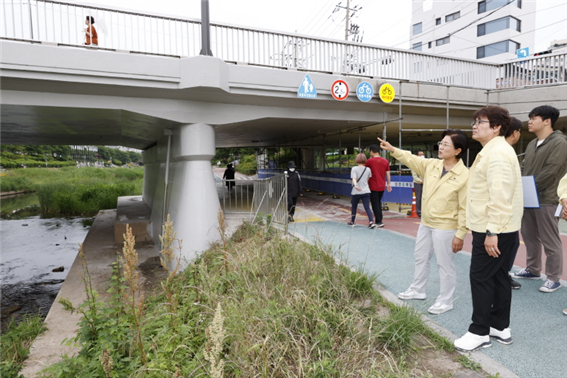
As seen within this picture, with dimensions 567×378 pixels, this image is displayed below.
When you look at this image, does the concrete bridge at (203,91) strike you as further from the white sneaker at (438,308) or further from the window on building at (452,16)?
the window on building at (452,16)

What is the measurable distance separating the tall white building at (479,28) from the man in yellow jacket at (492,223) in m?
32.8

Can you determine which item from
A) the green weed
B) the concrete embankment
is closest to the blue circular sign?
the concrete embankment

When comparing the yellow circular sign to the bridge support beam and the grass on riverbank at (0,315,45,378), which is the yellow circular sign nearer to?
the bridge support beam

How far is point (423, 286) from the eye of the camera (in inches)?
157

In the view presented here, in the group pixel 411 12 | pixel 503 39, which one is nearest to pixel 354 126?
pixel 503 39

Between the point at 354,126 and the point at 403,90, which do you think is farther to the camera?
the point at 354,126

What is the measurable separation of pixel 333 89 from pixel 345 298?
6.50 meters

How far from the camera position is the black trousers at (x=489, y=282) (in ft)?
9.41

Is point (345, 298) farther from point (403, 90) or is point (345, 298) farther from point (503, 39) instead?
point (503, 39)

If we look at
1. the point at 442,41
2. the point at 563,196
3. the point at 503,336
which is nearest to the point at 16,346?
the point at 503,336

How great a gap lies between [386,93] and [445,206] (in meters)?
6.98

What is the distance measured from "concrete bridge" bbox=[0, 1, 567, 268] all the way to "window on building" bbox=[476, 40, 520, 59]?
85.3ft

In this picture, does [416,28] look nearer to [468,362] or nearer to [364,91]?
[364,91]

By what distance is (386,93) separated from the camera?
977cm
